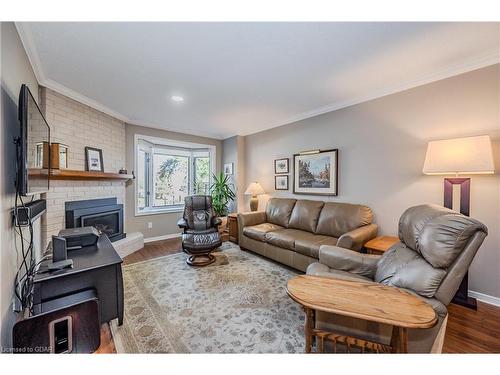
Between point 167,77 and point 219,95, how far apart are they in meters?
0.70

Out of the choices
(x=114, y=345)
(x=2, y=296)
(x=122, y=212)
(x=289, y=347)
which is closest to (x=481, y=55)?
(x=289, y=347)

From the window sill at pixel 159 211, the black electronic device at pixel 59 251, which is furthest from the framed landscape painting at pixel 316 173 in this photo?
the black electronic device at pixel 59 251

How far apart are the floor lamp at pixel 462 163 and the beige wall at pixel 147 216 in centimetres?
427

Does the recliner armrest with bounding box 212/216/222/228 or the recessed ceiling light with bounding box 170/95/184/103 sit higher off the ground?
the recessed ceiling light with bounding box 170/95/184/103

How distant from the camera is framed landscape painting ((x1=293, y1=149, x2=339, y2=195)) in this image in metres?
3.19

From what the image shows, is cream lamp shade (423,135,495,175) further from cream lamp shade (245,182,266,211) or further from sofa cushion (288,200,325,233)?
cream lamp shade (245,182,266,211)

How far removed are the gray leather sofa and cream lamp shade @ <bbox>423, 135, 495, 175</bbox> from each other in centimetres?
96

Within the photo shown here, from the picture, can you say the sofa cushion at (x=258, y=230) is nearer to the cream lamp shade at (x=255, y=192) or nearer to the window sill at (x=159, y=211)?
the cream lamp shade at (x=255, y=192)

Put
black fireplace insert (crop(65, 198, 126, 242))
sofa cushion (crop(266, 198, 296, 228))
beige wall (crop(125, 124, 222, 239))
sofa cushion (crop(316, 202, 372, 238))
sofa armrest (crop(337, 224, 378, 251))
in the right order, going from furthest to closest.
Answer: beige wall (crop(125, 124, 222, 239)) → sofa cushion (crop(266, 198, 296, 228)) → black fireplace insert (crop(65, 198, 126, 242)) → sofa cushion (crop(316, 202, 372, 238)) → sofa armrest (crop(337, 224, 378, 251))

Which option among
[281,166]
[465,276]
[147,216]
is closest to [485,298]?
[465,276]

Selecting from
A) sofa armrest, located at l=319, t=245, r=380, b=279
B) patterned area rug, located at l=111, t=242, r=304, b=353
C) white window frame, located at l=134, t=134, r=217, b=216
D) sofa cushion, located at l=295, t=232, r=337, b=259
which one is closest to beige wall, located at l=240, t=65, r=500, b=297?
sofa cushion, located at l=295, t=232, r=337, b=259

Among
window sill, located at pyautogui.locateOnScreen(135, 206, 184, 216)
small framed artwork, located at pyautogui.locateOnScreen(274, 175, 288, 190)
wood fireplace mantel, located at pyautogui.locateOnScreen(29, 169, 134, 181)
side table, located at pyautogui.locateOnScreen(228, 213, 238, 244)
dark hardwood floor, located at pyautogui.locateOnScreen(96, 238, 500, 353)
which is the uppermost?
wood fireplace mantel, located at pyautogui.locateOnScreen(29, 169, 134, 181)

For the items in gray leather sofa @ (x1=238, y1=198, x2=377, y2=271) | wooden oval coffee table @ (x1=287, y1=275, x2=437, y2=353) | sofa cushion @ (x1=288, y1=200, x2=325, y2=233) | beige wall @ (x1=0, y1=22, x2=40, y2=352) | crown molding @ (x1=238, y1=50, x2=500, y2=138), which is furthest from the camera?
sofa cushion @ (x1=288, y1=200, x2=325, y2=233)

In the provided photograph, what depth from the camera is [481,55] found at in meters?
1.89
